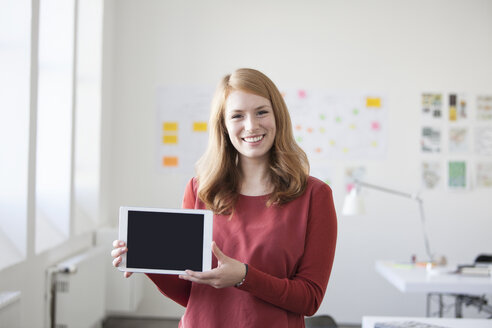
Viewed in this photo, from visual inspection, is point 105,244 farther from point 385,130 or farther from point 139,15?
point 385,130

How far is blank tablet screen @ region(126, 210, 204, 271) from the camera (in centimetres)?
123

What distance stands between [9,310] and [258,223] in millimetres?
1489

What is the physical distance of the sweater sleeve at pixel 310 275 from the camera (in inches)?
46.7

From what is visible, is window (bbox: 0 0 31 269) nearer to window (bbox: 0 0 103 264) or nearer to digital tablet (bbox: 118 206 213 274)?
window (bbox: 0 0 103 264)

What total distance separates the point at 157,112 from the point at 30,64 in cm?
169

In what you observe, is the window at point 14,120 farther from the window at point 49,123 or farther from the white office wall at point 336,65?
the white office wall at point 336,65

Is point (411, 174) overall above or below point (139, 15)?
below

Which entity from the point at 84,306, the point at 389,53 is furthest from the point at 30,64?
the point at 389,53

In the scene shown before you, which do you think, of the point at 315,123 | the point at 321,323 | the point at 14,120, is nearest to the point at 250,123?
the point at 321,323

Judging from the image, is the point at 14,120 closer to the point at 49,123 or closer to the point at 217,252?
the point at 49,123

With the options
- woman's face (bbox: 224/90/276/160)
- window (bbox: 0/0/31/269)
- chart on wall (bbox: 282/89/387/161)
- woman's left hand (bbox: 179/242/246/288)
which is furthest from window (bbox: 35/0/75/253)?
woman's left hand (bbox: 179/242/246/288)

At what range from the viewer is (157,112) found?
4.20 m

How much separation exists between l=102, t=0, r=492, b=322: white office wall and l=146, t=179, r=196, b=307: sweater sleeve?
2.78 metres

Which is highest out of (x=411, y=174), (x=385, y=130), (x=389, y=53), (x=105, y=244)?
(x=389, y=53)
